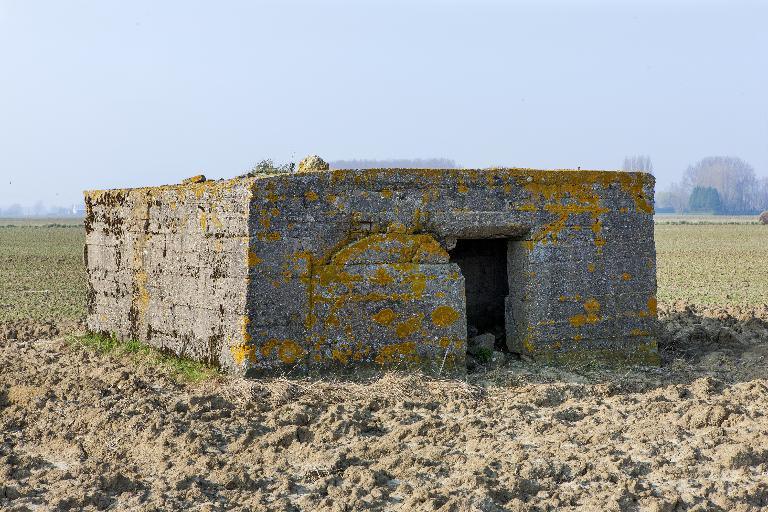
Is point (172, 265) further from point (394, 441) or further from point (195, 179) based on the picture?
point (394, 441)

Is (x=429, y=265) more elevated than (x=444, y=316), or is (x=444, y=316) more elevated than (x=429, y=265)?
(x=429, y=265)

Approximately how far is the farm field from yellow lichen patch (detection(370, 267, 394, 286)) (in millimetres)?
774

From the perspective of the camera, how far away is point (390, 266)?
7047mm

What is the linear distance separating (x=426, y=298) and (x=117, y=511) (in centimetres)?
323

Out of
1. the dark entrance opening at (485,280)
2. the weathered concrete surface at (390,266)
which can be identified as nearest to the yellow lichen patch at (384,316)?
the weathered concrete surface at (390,266)

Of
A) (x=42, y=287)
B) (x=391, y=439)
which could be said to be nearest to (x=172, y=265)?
(x=391, y=439)

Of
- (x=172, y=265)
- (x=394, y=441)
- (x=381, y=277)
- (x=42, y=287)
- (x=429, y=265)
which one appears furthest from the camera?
(x=42, y=287)

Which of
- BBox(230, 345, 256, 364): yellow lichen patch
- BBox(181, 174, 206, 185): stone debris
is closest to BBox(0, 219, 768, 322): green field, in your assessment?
BBox(181, 174, 206, 185): stone debris

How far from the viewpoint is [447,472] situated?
16.5ft

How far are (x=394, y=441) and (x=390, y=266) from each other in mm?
1913

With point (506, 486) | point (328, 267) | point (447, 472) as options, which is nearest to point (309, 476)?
point (447, 472)

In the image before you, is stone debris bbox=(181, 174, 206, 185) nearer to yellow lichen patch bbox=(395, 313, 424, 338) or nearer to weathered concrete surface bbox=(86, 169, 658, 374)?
weathered concrete surface bbox=(86, 169, 658, 374)

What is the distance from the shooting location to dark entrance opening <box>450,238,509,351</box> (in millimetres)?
8719

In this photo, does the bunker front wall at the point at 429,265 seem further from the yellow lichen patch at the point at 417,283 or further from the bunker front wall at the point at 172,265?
the bunker front wall at the point at 172,265
